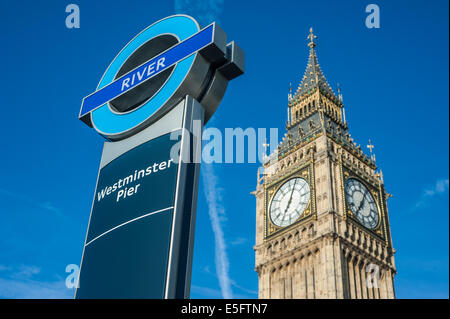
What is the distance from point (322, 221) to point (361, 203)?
698 cm

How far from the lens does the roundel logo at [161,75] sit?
14.3 metres

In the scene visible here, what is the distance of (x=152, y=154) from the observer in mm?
14062

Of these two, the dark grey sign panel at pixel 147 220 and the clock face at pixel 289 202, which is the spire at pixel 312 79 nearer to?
the clock face at pixel 289 202

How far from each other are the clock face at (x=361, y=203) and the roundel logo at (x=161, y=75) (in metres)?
43.8

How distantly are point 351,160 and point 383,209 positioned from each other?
Answer: 21.2 feet

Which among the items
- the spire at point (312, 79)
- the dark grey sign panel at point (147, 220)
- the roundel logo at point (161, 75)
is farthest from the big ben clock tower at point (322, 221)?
the dark grey sign panel at point (147, 220)

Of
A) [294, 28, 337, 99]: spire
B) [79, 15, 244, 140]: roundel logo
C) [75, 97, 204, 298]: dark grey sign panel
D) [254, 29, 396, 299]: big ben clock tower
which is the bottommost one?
[75, 97, 204, 298]: dark grey sign panel

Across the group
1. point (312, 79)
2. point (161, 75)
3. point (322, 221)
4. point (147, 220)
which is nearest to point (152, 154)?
point (147, 220)

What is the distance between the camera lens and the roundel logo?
14.3 metres

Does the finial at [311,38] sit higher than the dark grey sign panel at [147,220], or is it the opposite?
the finial at [311,38]

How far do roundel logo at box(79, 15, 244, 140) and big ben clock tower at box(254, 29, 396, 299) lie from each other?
126 ft

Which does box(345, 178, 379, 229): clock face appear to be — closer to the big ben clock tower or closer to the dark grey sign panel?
the big ben clock tower

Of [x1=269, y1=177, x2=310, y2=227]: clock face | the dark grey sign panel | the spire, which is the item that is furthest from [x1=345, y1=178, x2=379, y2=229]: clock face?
the dark grey sign panel
